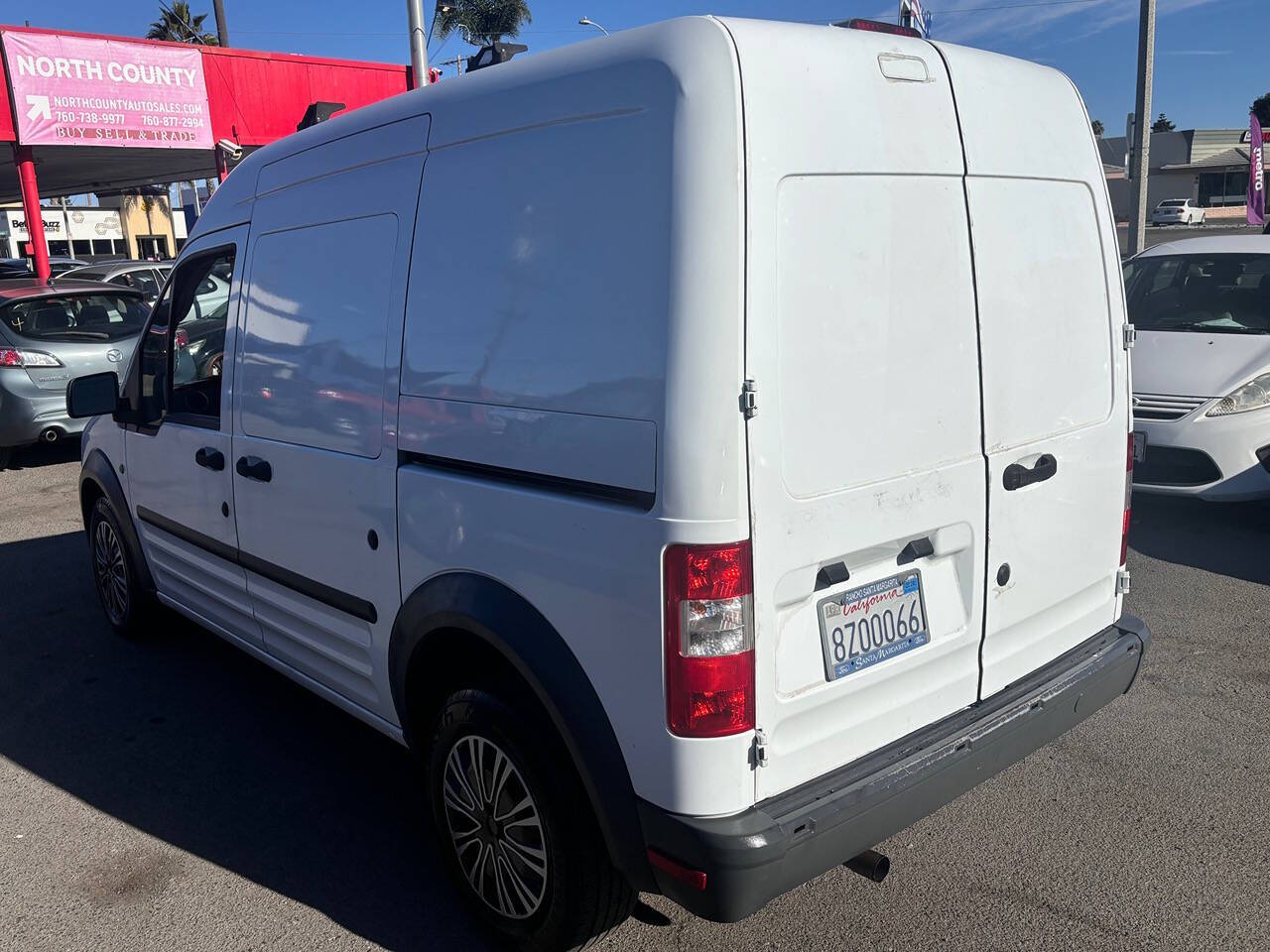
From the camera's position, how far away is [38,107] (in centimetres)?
1569

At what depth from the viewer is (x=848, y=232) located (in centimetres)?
233

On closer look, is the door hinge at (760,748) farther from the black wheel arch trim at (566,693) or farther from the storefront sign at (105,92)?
the storefront sign at (105,92)

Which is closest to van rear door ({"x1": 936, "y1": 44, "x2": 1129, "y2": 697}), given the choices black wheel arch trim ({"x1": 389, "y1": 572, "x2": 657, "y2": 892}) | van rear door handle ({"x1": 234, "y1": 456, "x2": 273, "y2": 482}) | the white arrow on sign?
black wheel arch trim ({"x1": 389, "y1": 572, "x2": 657, "y2": 892})

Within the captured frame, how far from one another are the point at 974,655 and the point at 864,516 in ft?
2.05

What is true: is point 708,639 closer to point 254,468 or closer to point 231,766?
point 254,468

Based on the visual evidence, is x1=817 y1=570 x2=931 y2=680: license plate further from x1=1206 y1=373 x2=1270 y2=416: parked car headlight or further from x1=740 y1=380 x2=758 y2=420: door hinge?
x1=1206 y1=373 x2=1270 y2=416: parked car headlight

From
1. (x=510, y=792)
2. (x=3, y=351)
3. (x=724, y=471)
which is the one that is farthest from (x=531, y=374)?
(x=3, y=351)

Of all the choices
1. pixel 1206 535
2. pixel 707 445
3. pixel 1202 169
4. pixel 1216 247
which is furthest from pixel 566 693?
pixel 1202 169

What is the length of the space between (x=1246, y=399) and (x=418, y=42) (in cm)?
868

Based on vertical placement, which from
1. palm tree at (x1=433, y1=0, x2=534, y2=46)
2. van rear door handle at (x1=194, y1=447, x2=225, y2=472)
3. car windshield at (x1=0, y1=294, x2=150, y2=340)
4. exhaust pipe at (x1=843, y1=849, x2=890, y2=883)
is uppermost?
palm tree at (x1=433, y1=0, x2=534, y2=46)

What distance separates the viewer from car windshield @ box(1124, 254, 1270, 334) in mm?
6840

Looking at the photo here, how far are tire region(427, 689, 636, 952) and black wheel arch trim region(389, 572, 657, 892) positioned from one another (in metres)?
0.11

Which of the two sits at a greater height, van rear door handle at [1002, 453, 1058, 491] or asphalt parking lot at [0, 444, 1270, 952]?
van rear door handle at [1002, 453, 1058, 491]

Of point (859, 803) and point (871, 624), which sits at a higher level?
point (871, 624)
